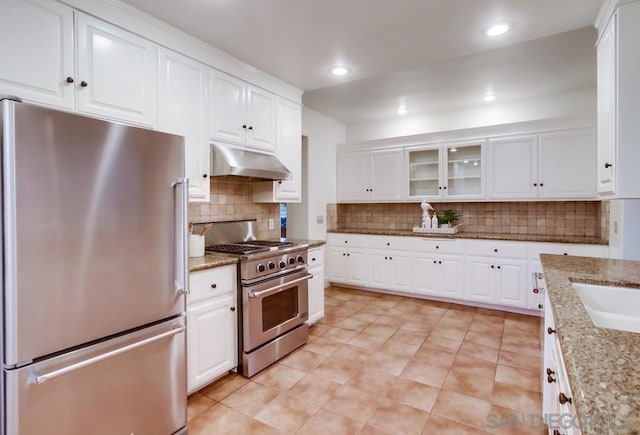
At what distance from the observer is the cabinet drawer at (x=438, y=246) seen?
412 centimetres

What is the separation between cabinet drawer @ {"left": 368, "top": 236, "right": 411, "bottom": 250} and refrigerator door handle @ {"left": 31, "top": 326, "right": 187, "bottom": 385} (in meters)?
3.24

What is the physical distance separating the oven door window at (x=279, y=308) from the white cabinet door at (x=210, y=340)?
0.25 metres

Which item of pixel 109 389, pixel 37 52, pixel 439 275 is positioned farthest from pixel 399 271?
pixel 37 52

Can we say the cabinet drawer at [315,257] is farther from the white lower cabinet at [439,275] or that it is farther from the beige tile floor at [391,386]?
the white lower cabinet at [439,275]

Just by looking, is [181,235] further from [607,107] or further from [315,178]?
[315,178]

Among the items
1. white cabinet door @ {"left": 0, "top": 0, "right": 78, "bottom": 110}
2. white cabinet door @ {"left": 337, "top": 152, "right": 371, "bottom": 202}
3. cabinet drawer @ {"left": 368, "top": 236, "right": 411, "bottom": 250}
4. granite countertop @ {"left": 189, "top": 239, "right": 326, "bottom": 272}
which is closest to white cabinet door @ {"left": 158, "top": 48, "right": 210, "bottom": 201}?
granite countertop @ {"left": 189, "top": 239, "right": 326, "bottom": 272}

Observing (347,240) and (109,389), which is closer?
(109,389)

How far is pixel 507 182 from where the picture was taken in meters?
4.06

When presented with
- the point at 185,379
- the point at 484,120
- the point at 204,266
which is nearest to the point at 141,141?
the point at 204,266

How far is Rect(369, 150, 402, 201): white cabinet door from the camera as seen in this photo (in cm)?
480

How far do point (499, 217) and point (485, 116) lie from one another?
135 cm

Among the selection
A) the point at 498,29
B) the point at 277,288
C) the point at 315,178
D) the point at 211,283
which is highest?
the point at 498,29

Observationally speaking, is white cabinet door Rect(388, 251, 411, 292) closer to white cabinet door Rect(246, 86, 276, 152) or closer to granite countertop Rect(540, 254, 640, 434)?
white cabinet door Rect(246, 86, 276, 152)

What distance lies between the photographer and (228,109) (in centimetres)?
271
